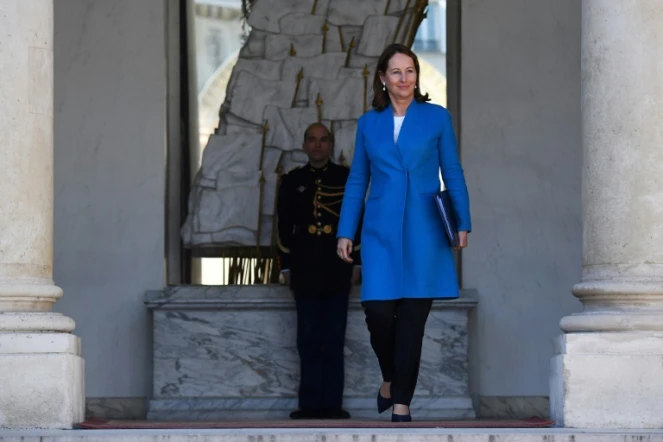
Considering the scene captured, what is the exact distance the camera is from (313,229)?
12961 millimetres

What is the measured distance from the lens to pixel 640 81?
10023 mm

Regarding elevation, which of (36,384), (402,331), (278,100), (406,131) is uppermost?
(278,100)

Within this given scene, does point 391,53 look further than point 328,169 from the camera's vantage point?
No

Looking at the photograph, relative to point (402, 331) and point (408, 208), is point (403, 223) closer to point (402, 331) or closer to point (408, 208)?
point (408, 208)

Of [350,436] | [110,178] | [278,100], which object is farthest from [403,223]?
[110,178]

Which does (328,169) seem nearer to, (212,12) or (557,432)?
(212,12)

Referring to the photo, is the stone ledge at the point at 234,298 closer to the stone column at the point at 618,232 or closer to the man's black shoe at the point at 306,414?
the man's black shoe at the point at 306,414

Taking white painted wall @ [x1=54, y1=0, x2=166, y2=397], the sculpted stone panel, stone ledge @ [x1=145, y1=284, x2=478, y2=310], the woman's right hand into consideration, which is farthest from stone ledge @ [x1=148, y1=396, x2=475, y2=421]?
the woman's right hand

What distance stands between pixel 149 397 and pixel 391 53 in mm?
4329

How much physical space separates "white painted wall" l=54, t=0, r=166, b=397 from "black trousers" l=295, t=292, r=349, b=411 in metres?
1.24

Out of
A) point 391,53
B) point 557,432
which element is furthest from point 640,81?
point 557,432

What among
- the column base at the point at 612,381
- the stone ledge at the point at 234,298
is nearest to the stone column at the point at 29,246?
the column base at the point at 612,381

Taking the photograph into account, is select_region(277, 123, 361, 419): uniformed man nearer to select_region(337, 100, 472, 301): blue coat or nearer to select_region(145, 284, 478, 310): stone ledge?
select_region(145, 284, 478, 310): stone ledge

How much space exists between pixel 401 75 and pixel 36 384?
2558mm
